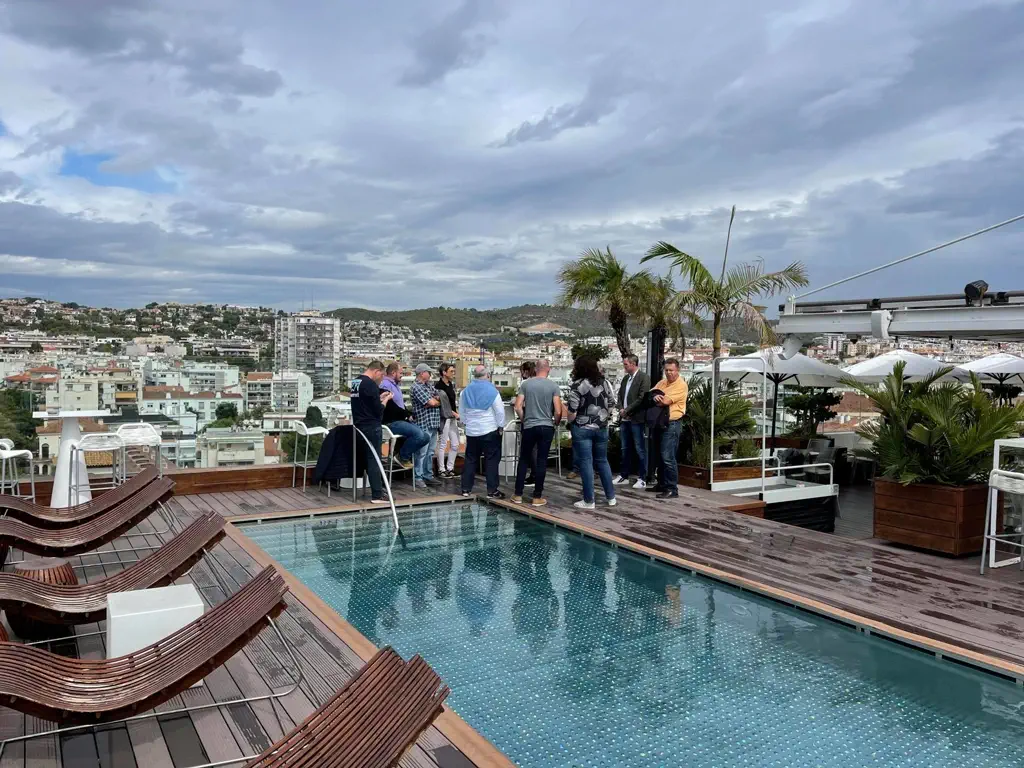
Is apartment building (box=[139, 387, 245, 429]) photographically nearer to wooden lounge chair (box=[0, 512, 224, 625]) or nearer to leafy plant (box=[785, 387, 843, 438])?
wooden lounge chair (box=[0, 512, 224, 625])

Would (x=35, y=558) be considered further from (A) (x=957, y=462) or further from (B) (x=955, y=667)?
Answer: (A) (x=957, y=462)

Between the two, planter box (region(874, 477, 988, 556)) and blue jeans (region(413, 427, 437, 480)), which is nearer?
planter box (region(874, 477, 988, 556))

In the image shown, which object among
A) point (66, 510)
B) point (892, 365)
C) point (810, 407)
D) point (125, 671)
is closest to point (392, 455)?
point (66, 510)

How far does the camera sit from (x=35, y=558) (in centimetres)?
561

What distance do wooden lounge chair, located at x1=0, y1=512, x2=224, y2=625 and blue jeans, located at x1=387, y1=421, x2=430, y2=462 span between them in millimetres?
4131

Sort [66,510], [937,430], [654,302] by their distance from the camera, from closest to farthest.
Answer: [66,510] → [937,430] → [654,302]

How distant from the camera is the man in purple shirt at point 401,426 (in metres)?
8.76

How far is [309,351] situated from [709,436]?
536 cm

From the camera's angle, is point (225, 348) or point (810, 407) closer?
point (225, 348)

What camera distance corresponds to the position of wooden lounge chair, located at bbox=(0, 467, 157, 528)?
5.28 meters

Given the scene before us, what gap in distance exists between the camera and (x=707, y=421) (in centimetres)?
980

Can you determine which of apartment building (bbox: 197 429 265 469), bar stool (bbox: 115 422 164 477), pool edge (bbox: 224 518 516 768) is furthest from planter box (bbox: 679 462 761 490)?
bar stool (bbox: 115 422 164 477)

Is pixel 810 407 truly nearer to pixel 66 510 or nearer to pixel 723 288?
pixel 723 288

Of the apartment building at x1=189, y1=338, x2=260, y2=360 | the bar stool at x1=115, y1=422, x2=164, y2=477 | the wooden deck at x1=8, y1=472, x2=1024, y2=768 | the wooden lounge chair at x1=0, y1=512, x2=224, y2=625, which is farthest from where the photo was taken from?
the apartment building at x1=189, y1=338, x2=260, y2=360
